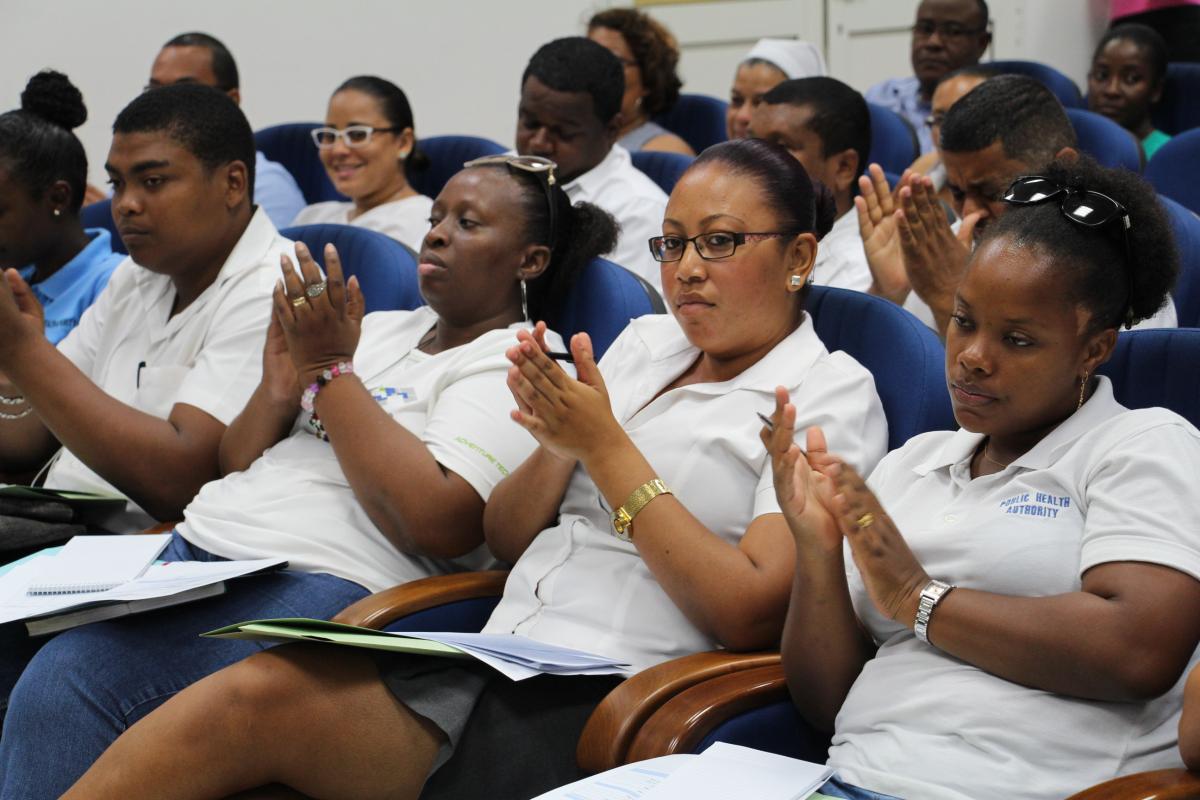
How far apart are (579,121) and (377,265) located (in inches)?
42.1

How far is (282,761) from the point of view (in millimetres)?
1599

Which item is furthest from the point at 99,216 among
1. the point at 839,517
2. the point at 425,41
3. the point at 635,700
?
the point at 839,517

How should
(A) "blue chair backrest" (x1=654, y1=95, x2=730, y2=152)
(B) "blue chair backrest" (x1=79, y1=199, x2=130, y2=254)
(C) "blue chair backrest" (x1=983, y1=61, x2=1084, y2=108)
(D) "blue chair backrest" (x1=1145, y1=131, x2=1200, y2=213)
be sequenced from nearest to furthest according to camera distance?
(D) "blue chair backrest" (x1=1145, y1=131, x2=1200, y2=213)
(B) "blue chair backrest" (x1=79, y1=199, x2=130, y2=254)
(C) "blue chair backrest" (x1=983, y1=61, x2=1084, y2=108)
(A) "blue chair backrest" (x1=654, y1=95, x2=730, y2=152)

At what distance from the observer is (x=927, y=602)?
1.43 meters

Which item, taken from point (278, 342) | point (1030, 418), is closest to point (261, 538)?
point (278, 342)

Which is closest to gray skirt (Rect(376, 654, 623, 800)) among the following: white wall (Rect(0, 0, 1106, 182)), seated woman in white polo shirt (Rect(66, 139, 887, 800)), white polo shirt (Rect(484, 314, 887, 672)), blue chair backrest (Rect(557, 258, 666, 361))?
seated woman in white polo shirt (Rect(66, 139, 887, 800))

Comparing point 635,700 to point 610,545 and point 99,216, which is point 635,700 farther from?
point 99,216

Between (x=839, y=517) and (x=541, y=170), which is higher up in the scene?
(x=541, y=170)

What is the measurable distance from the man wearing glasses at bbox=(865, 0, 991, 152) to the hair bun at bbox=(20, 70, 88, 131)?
298cm

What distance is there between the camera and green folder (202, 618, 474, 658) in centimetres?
155

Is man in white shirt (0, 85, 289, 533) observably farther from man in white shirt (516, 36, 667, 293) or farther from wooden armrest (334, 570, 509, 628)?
man in white shirt (516, 36, 667, 293)

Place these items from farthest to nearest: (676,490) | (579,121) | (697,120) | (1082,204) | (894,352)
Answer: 1. (697,120)
2. (579,121)
3. (894,352)
4. (676,490)
5. (1082,204)

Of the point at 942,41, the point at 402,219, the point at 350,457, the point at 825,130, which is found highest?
the point at 942,41

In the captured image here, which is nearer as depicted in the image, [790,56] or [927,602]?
[927,602]
